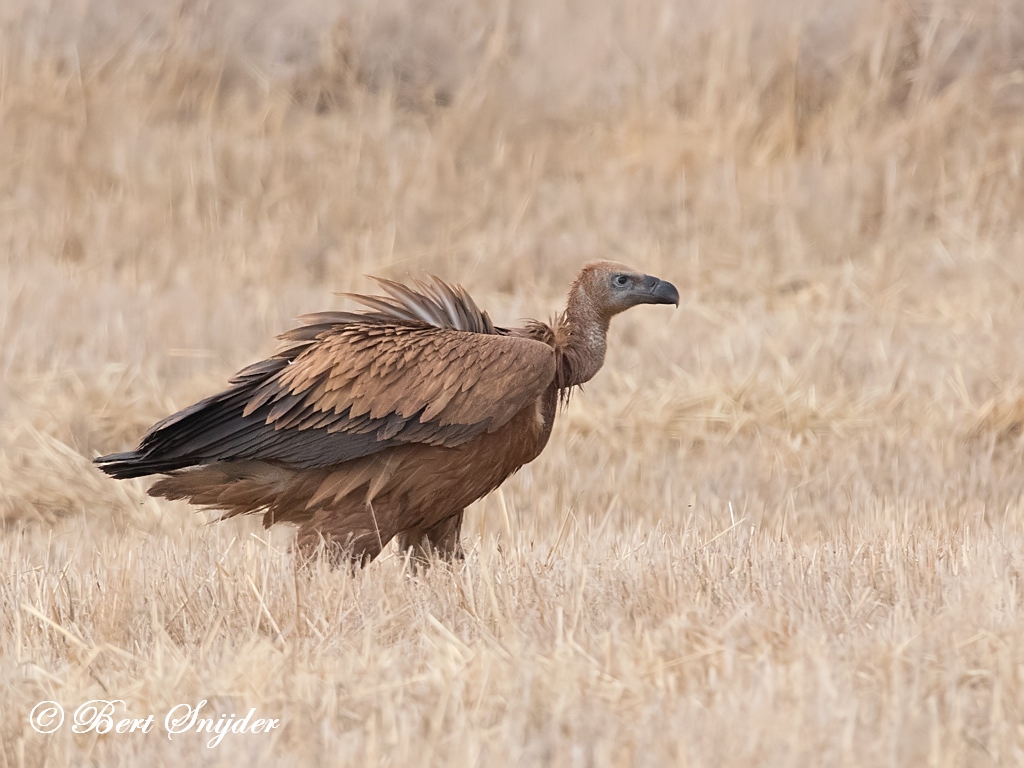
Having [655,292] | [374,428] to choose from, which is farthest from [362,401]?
Answer: [655,292]

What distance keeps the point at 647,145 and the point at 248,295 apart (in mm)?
4198

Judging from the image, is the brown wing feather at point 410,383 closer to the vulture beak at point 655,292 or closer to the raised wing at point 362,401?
the raised wing at point 362,401

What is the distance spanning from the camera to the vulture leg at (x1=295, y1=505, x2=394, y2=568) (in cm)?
579

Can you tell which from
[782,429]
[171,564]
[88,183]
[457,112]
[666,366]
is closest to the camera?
[171,564]

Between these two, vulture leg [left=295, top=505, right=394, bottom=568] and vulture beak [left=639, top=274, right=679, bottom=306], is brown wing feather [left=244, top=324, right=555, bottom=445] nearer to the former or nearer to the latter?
vulture leg [left=295, top=505, right=394, bottom=568]

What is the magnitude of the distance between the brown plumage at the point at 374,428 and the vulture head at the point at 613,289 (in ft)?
0.66

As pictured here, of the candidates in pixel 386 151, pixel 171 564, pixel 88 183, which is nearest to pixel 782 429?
pixel 171 564

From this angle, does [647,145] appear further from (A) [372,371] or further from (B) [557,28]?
(A) [372,371]

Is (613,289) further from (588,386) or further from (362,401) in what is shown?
(588,386)

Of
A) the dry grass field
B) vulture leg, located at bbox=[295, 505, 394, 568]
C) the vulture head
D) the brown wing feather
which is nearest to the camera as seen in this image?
the dry grass field

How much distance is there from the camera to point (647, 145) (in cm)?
1355

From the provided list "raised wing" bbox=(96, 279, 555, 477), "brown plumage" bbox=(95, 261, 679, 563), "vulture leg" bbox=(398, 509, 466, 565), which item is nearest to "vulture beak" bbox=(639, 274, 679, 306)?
"brown plumage" bbox=(95, 261, 679, 563)

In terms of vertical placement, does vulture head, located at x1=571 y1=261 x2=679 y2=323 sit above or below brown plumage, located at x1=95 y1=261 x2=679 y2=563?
above

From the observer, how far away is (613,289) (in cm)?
626
